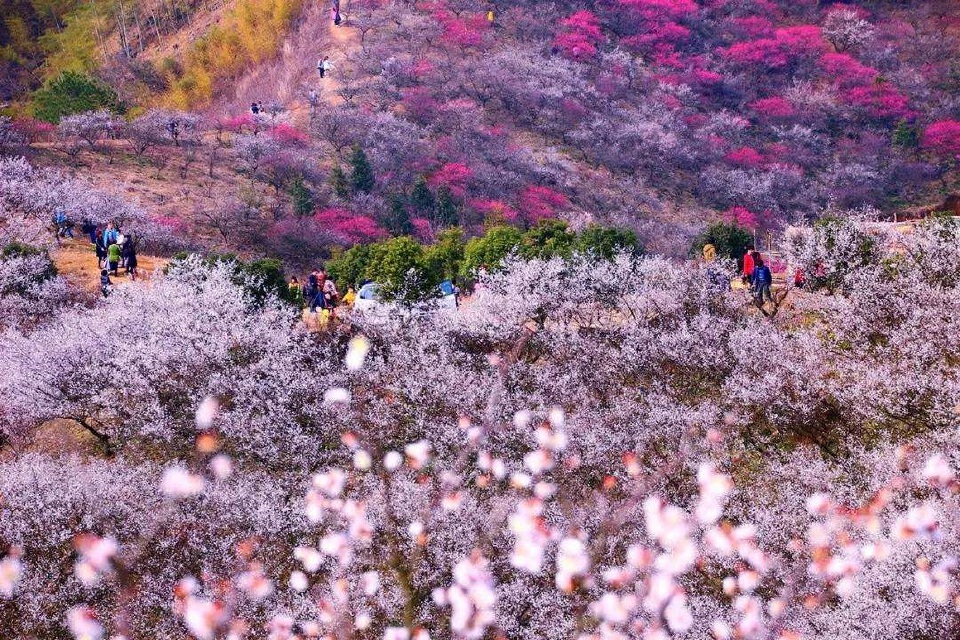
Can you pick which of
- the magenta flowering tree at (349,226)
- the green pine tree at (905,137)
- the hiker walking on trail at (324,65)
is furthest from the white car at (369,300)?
the green pine tree at (905,137)

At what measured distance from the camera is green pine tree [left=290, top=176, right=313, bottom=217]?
1563 inches

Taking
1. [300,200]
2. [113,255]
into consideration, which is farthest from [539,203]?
[113,255]

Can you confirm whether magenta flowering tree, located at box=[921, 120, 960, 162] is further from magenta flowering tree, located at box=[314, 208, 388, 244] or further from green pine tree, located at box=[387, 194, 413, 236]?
magenta flowering tree, located at box=[314, 208, 388, 244]

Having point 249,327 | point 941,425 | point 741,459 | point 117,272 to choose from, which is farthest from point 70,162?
point 941,425

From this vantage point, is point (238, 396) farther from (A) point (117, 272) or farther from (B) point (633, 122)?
(B) point (633, 122)

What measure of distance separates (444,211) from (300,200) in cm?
846

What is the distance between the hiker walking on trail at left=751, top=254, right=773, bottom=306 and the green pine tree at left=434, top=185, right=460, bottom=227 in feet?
71.6

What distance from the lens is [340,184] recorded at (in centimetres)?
4272

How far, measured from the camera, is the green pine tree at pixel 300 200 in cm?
3969

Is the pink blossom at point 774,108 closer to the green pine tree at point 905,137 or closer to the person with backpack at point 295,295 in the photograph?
the green pine tree at point 905,137

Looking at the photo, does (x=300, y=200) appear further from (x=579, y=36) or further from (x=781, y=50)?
(x=781, y=50)

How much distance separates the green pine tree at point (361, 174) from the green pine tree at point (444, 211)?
470cm

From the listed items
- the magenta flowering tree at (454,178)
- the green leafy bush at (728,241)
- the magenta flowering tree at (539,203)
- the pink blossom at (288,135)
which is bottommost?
the magenta flowering tree at (539,203)

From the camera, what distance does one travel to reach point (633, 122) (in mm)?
53969
